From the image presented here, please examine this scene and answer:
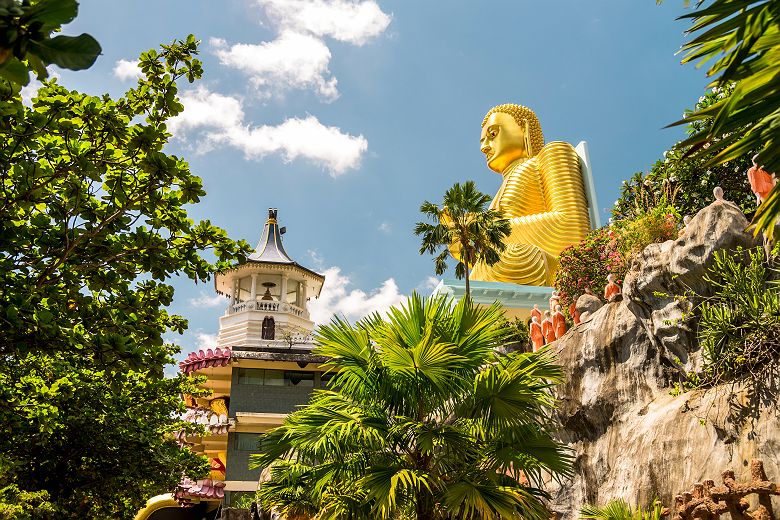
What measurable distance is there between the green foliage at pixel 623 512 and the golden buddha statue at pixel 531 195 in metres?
18.0

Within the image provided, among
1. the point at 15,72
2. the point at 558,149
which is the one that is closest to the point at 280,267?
the point at 558,149

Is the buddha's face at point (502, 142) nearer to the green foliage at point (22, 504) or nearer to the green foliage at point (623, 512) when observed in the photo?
the green foliage at point (623, 512)

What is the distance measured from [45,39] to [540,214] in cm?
2823

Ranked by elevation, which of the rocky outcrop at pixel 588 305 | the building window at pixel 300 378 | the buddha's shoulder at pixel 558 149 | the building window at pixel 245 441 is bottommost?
the building window at pixel 245 441

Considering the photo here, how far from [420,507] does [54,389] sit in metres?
5.15

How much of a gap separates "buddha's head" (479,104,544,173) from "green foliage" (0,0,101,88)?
31.1 meters

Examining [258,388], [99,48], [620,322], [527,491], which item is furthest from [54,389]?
[258,388]

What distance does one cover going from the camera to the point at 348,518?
27.3ft

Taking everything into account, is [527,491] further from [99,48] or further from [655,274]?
[99,48]

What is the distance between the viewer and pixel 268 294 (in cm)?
3875

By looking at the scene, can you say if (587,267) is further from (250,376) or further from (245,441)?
(245,441)

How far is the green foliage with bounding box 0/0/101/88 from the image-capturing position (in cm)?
216

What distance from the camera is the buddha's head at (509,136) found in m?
32.6

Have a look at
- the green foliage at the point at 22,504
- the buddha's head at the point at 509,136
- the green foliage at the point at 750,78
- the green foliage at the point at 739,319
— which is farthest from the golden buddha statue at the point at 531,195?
the green foliage at the point at 750,78
